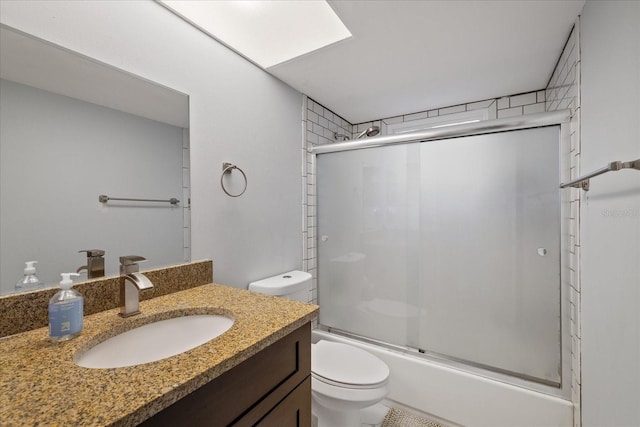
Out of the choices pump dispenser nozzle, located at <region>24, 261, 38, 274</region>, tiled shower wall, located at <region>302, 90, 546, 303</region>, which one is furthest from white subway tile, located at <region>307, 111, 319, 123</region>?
pump dispenser nozzle, located at <region>24, 261, 38, 274</region>

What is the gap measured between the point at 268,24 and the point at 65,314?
160 cm

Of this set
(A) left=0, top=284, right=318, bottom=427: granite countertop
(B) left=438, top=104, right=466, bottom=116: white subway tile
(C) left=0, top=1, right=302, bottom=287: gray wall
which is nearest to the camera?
(A) left=0, top=284, right=318, bottom=427: granite countertop

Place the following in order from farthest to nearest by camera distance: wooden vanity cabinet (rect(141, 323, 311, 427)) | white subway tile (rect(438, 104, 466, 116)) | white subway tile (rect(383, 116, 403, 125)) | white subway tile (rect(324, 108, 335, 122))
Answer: white subway tile (rect(383, 116, 403, 125))
white subway tile (rect(324, 108, 335, 122))
white subway tile (rect(438, 104, 466, 116))
wooden vanity cabinet (rect(141, 323, 311, 427))

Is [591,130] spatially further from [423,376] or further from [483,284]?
[423,376]

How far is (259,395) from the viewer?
74 cm

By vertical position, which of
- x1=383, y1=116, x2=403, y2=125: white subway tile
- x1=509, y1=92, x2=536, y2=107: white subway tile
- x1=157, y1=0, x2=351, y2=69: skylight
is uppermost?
x1=157, y1=0, x2=351, y2=69: skylight

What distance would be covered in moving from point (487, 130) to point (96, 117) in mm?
1925

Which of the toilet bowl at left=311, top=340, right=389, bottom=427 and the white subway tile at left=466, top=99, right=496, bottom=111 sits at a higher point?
the white subway tile at left=466, top=99, right=496, bottom=111

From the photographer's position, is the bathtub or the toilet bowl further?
the bathtub

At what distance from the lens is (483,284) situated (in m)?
1.64

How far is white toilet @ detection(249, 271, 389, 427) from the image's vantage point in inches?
51.0

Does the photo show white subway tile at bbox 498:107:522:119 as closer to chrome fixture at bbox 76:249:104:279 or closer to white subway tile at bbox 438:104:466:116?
white subway tile at bbox 438:104:466:116

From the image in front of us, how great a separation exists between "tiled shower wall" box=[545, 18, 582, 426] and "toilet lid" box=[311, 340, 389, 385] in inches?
36.3

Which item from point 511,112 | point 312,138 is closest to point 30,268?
point 312,138
